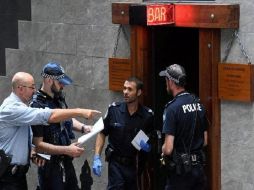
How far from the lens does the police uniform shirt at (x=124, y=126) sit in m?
8.67

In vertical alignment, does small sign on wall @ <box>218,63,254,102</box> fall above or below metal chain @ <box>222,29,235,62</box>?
below

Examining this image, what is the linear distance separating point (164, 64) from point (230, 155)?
5.35 ft

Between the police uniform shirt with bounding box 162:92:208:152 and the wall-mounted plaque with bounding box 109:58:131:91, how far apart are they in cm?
153

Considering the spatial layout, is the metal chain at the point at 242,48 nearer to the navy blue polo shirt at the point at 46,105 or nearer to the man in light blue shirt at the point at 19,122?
the man in light blue shirt at the point at 19,122

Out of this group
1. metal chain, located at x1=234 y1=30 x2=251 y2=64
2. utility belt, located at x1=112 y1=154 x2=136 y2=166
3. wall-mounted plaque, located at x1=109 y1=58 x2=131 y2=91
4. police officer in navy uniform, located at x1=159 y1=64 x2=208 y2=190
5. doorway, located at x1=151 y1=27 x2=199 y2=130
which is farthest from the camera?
wall-mounted plaque, located at x1=109 y1=58 x2=131 y2=91

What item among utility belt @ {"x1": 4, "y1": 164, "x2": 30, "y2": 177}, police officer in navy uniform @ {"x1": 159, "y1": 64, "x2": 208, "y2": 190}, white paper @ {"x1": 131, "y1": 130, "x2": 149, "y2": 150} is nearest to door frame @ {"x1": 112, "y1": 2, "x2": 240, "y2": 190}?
police officer in navy uniform @ {"x1": 159, "y1": 64, "x2": 208, "y2": 190}

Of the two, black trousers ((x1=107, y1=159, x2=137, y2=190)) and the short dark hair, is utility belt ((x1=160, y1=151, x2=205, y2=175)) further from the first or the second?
the short dark hair

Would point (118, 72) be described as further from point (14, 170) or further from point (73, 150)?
point (14, 170)

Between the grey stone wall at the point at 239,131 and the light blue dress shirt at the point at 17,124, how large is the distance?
2.09m

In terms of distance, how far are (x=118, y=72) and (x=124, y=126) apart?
1177 mm

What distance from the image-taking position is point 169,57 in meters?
9.76

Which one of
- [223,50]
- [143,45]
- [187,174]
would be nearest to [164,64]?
[143,45]

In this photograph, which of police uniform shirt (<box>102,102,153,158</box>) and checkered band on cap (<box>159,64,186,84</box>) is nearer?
checkered band on cap (<box>159,64,186,84</box>)

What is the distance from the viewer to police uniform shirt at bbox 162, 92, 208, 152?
8070mm
